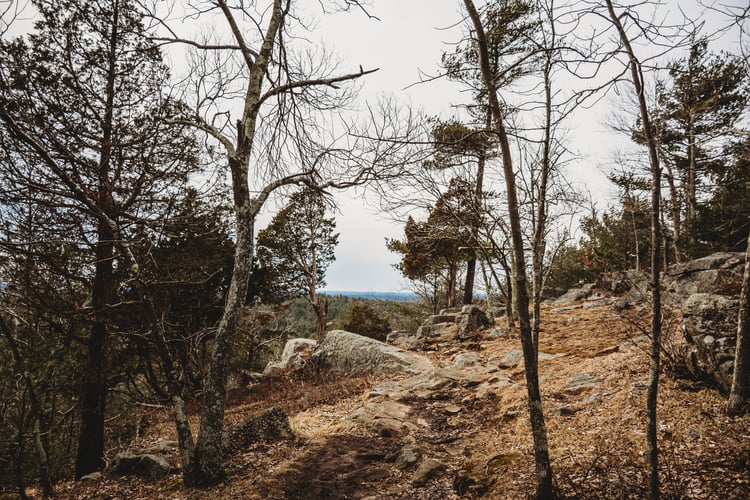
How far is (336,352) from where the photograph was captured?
1206cm

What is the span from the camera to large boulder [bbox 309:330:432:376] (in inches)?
417

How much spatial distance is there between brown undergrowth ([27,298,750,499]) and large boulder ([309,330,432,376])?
9.19 ft

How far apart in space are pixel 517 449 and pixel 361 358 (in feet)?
23.8

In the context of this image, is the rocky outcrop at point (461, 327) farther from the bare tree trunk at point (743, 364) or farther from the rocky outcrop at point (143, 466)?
the rocky outcrop at point (143, 466)

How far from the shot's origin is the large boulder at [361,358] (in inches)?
417

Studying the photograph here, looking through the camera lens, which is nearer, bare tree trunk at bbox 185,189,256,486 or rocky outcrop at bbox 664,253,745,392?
bare tree trunk at bbox 185,189,256,486

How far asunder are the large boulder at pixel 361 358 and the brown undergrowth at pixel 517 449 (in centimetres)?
280

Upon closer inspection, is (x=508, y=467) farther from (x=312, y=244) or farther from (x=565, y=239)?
(x=312, y=244)

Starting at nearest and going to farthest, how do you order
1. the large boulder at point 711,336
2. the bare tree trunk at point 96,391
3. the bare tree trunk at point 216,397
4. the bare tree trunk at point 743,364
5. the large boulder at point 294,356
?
1. the bare tree trunk at point 743,364
2. the bare tree trunk at point 216,397
3. the large boulder at point 711,336
4. the bare tree trunk at point 96,391
5. the large boulder at point 294,356

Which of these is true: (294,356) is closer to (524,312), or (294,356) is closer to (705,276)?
(524,312)

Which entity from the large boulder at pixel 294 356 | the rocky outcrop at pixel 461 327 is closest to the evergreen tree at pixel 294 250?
the large boulder at pixel 294 356

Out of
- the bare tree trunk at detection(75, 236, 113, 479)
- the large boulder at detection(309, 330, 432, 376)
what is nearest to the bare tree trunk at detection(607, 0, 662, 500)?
the large boulder at detection(309, 330, 432, 376)

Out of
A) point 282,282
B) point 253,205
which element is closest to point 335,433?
point 253,205

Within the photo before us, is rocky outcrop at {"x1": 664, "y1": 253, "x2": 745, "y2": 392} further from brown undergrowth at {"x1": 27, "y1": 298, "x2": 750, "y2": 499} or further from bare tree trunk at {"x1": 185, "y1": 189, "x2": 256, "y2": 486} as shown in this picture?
bare tree trunk at {"x1": 185, "y1": 189, "x2": 256, "y2": 486}
